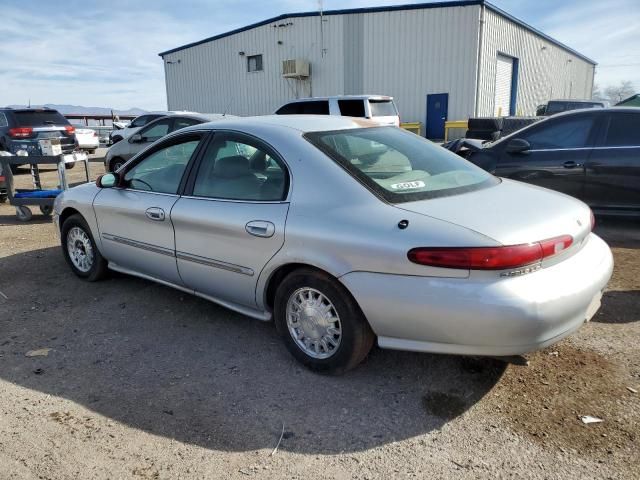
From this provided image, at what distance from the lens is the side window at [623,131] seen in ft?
20.0

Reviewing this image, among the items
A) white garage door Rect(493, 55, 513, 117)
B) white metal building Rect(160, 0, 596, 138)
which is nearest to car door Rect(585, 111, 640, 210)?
white metal building Rect(160, 0, 596, 138)

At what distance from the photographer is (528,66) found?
29.3 meters

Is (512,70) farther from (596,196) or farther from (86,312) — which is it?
(86,312)

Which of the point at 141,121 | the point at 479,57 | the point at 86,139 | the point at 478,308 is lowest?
the point at 478,308

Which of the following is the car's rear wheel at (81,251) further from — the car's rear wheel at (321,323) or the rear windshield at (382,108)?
the rear windshield at (382,108)

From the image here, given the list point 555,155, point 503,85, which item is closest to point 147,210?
point 555,155

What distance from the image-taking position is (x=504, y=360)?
10.6 feet

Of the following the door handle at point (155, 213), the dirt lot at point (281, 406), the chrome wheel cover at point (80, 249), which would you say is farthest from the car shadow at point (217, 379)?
the door handle at point (155, 213)

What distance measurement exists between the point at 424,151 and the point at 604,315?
73.8 inches

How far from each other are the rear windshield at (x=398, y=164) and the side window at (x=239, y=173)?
0.33m

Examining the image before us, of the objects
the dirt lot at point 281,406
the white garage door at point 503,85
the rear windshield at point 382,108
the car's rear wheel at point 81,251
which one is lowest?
the dirt lot at point 281,406

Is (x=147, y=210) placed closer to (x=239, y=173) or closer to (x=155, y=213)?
(x=155, y=213)

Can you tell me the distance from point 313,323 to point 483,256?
1123 mm

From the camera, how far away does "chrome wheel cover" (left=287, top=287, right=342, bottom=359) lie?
3029 mm
